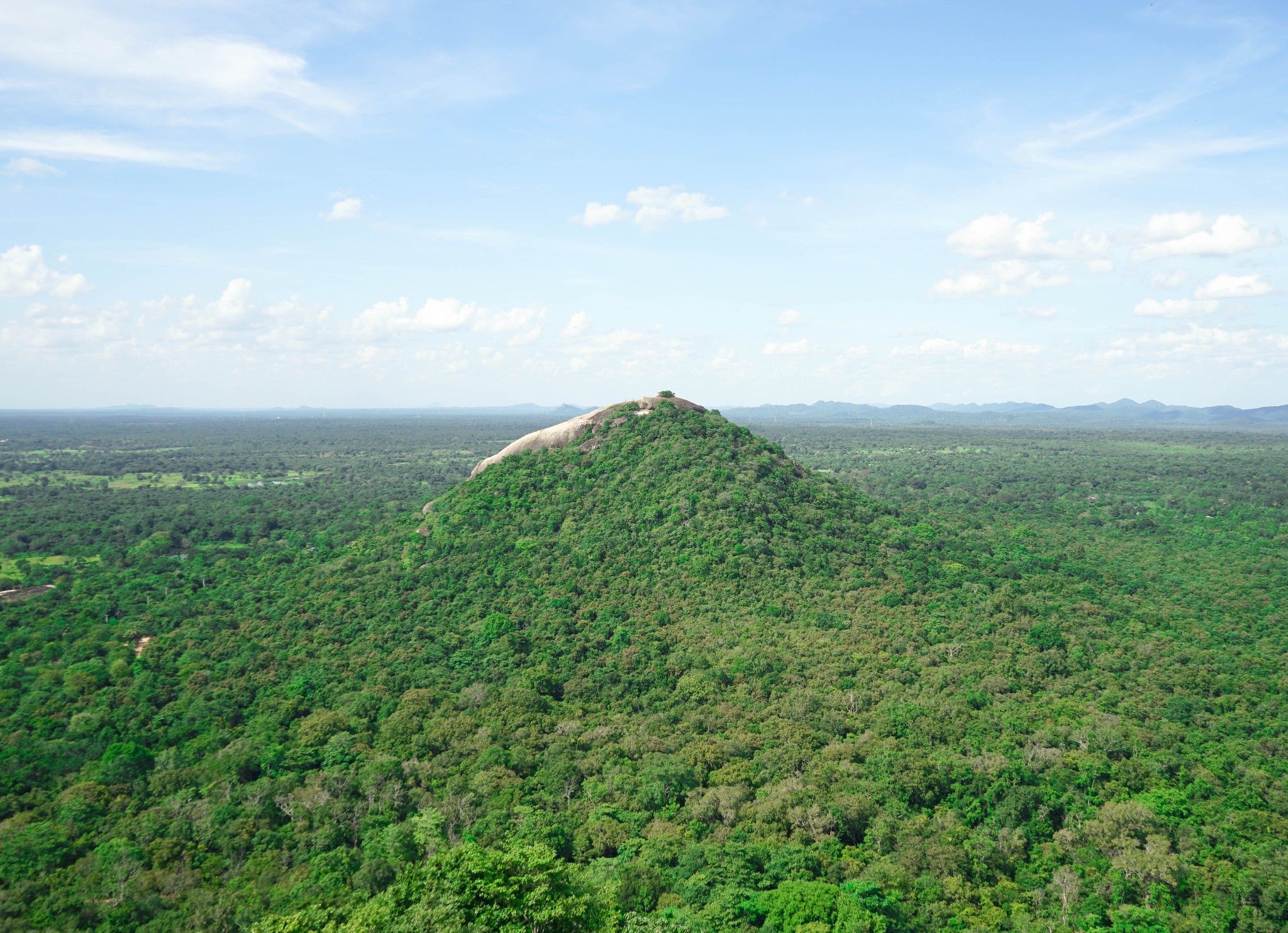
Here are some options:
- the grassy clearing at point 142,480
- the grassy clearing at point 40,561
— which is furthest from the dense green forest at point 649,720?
the grassy clearing at point 142,480

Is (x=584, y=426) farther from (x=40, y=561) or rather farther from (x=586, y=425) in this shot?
(x=40, y=561)

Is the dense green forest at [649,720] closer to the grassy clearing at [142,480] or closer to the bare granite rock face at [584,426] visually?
the bare granite rock face at [584,426]

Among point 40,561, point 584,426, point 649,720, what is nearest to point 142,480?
point 40,561

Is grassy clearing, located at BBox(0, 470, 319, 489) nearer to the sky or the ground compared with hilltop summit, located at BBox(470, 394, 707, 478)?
nearer to the ground

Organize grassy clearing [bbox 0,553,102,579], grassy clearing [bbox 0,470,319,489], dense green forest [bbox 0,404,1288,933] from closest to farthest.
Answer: dense green forest [bbox 0,404,1288,933], grassy clearing [bbox 0,553,102,579], grassy clearing [bbox 0,470,319,489]

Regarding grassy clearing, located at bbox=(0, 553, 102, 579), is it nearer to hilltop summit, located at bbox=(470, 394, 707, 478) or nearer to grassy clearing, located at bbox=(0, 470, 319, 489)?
hilltop summit, located at bbox=(470, 394, 707, 478)

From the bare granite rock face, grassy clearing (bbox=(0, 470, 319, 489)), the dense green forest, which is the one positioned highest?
the bare granite rock face

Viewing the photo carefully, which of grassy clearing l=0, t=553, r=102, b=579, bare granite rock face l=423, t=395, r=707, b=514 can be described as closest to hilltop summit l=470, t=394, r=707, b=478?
bare granite rock face l=423, t=395, r=707, b=514

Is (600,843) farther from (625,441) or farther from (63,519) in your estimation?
(63,519)

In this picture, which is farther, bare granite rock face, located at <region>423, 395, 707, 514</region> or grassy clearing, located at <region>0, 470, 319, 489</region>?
grassy clearing, located at <region>0, 470, 319, 489</region>
